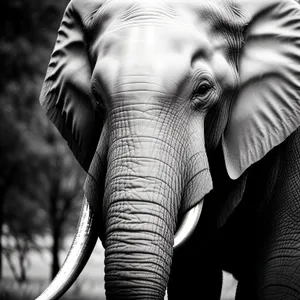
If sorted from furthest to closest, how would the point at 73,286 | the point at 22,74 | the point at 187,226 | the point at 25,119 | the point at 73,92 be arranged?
the point at 73,286, the point at 25,119, the point at 22,74, the point at 73,92, the point at 187,226

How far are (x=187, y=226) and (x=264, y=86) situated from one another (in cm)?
111

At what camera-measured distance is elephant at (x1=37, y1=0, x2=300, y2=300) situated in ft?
13.4

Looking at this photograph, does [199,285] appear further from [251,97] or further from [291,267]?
[251,97]

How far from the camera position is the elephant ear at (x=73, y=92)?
5.07m

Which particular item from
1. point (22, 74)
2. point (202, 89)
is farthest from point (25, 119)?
point (202, 89)

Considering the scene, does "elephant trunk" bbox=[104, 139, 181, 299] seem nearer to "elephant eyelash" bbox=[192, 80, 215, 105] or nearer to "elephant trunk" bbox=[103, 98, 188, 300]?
"elephant trunk" bbox=[103, 98, 188, 300]

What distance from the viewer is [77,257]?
14.8 feet

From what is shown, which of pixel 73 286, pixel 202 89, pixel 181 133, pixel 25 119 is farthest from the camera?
pixel 73 286

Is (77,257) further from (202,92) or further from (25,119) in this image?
(25,119)

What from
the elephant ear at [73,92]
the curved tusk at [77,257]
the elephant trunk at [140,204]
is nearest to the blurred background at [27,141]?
the elephant ear at [73,92]

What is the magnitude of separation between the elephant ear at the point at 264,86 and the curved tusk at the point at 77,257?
83 centimetres

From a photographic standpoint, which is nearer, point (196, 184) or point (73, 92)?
point (196, 184)

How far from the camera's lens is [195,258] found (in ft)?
19.3

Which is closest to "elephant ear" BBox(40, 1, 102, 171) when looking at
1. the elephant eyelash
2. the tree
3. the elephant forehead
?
the elephant forehead
